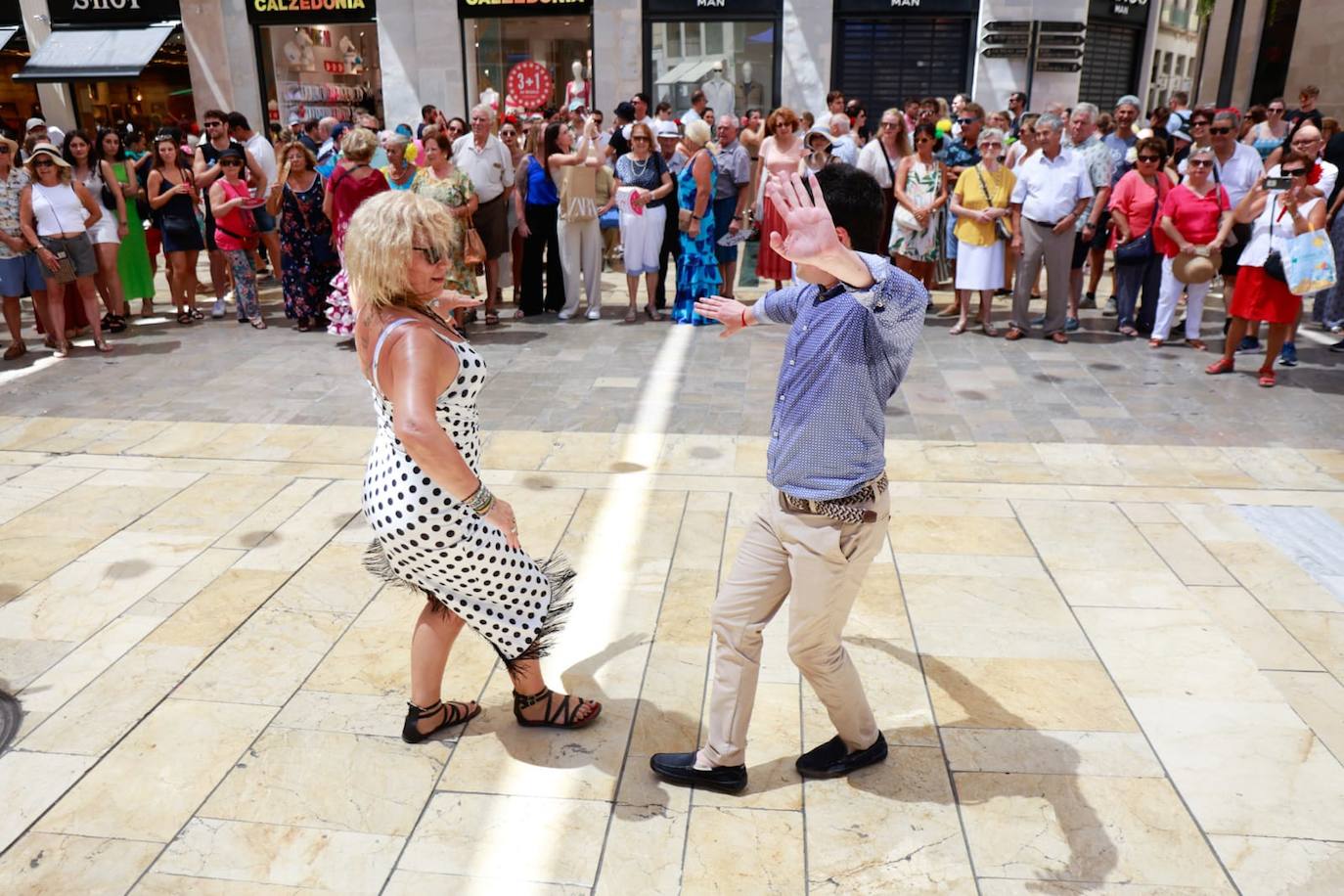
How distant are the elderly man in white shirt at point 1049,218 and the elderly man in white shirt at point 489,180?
466 centimetres

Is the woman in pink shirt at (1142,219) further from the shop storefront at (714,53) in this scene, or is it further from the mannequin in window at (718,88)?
the mannequin in window at (718,88)

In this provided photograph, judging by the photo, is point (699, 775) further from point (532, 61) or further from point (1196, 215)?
point (532, 61)

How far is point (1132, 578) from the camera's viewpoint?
453 centimetres

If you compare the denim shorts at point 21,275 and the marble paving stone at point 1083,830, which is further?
the denim shorts at point 21,275

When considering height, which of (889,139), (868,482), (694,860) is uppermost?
(889,139)

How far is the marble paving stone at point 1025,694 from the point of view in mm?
3496

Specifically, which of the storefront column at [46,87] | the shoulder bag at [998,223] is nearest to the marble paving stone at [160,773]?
the shoulder bag at [998,223]

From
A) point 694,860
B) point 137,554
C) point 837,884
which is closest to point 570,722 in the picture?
point 694,860

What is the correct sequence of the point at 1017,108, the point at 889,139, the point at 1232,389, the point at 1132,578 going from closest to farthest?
the point at 1132,578
the point at 1232,389
the point at 889,139
the point at 1017,108

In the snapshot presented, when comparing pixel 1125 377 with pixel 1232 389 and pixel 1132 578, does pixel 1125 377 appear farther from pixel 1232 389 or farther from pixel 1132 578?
pixel 1132 578

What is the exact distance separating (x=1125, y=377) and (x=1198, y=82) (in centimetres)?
2091

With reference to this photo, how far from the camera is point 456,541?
9.65ft

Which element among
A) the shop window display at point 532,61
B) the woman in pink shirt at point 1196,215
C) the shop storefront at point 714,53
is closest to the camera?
the woman in pink shirt at point 1196,215

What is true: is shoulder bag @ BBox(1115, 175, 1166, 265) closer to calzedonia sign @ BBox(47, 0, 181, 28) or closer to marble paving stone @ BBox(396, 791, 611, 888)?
marble paving stone @ BBox(396, 791, 611, 888)
